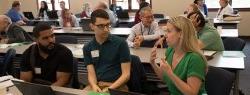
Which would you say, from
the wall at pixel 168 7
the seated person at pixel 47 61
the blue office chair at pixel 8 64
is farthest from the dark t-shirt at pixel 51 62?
the wall at pixel 168 7

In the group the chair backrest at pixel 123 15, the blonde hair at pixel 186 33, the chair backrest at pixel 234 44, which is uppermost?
the blonde hair at pixel 186 33

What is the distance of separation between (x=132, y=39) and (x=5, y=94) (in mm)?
2188

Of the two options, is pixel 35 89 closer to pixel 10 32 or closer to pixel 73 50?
pixel 73 50

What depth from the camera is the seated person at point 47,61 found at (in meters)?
2.83

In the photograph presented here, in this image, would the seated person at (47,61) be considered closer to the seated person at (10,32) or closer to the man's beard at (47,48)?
the man's beard at (47,48)

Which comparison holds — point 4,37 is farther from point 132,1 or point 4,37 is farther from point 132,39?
point 132,1

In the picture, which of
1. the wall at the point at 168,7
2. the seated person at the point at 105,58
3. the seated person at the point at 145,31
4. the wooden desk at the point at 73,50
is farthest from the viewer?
the wall at the point at 168,7

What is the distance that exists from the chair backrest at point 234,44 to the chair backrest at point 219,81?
1421 millimetres

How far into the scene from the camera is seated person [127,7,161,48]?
404cm

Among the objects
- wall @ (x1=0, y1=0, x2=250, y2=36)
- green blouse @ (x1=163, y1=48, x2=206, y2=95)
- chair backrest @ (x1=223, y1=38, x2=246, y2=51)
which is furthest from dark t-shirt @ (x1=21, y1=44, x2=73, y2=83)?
wall @ (x1=0, y1=0, x2=250, y2=36)

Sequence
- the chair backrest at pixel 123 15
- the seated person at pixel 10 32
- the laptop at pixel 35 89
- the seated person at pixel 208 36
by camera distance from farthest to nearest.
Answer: the chair backrest at pixel 123 15
the seated person at pixel 10 32
the seated person at pixel 208 36
the laptop at pixel 35 89

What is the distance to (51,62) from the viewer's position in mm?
2869

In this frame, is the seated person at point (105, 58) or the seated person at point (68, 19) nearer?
the seated person at point (105, 58)

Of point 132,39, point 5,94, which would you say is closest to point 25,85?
point 5,94
